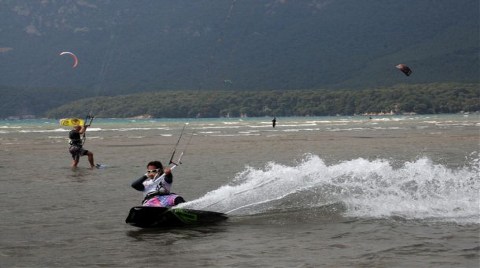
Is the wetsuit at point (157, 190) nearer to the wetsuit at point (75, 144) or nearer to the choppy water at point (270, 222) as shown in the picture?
the choppy water at point (270, 222)

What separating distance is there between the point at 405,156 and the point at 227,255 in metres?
21.0

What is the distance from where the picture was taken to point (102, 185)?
22.4 m

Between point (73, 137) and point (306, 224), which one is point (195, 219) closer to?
point (306, 224)

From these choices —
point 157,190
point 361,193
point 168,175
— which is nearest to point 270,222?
point 168,175

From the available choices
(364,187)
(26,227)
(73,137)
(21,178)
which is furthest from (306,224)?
(73,137)

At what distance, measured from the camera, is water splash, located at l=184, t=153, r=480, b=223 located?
51.0 feet

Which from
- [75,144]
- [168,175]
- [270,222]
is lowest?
[270,222]

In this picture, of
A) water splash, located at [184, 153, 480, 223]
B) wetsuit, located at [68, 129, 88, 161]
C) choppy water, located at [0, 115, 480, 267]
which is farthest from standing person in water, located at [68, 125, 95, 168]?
water splash, located at [184, 153, 480, 223]

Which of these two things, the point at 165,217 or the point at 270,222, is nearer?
the point at 165,217

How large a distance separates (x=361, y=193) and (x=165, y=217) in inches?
203

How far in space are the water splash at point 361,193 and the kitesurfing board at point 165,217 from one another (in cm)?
87

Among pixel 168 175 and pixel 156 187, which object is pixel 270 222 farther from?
pixel 156 187

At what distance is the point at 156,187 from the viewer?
51.1 ft

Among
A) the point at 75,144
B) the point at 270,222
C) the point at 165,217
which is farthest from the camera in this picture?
the point at 75,144
